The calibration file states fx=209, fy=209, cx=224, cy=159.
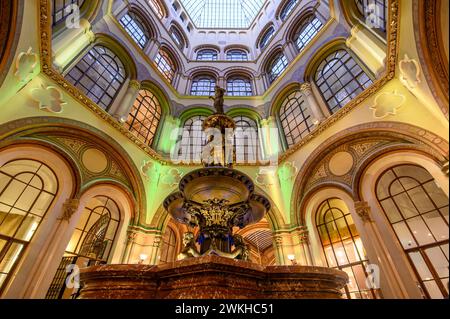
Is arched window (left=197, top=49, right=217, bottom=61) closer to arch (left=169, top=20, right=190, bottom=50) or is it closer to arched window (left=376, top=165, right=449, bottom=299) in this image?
arch (left=169, top=20, right=190, bottom=50)

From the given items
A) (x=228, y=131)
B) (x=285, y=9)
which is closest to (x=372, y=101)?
(x=228, y=131)

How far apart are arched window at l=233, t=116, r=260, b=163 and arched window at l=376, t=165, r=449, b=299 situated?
591 cm

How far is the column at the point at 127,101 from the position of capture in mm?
8922

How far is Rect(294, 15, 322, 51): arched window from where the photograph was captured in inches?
459

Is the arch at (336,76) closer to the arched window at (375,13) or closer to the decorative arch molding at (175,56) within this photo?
the arched window at (375,13)

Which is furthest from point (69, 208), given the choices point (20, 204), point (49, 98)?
point (49, 98)

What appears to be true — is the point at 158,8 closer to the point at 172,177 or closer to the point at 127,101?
the point at 127,101

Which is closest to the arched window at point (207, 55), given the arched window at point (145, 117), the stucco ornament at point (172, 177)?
the arched window at point (145, 117)

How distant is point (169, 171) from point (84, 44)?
238 inches

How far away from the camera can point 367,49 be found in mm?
7695

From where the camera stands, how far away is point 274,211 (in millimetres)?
8406

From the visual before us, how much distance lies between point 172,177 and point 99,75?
5423mm

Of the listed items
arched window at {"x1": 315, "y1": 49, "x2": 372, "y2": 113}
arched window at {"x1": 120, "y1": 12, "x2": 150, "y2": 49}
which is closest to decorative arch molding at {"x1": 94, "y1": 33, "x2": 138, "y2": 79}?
arched window at {"x1": 120, "y1": 12, "x2": 150, "y2": 49}
